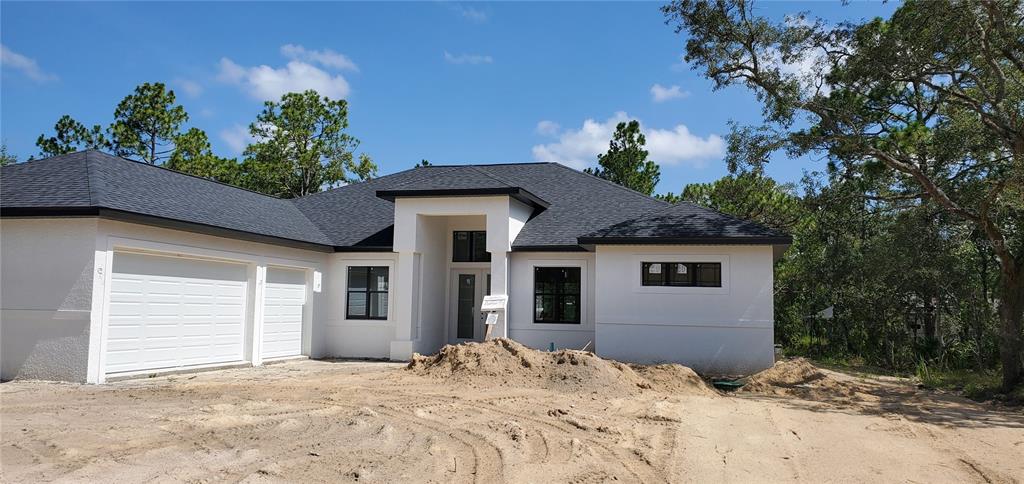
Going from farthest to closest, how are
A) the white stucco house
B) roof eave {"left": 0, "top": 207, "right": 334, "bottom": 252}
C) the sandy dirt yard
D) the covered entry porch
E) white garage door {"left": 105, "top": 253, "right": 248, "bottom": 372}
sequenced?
the covered entry porch
white garage door {"left": 105, "top": 253, "right": 248, "bottom": 372}
the white stucco house
roof eave {"left": 0, "top": 207, "right": 334, "bottom": 252}
the sandy dirt yard

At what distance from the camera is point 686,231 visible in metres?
14.8

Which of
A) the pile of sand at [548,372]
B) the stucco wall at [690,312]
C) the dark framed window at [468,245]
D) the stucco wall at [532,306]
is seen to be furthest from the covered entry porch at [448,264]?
the pile of sand at [548,372]

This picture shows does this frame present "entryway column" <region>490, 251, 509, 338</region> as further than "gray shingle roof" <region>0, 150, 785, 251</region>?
Yes

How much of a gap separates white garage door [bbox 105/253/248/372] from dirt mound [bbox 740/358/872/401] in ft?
35.1

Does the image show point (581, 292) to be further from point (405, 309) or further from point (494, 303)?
point (405, 309)

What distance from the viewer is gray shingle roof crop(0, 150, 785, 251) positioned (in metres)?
12.2

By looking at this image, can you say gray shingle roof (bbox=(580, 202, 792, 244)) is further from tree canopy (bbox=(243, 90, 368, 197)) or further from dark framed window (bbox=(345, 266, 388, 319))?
tree canopy (bbox=(243, 90, 368, 197))

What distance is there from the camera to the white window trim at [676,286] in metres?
14.7

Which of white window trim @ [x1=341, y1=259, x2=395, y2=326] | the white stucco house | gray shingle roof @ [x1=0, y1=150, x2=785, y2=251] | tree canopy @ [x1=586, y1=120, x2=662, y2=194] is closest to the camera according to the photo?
the white stucco house

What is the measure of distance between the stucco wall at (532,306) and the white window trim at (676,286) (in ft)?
4.75

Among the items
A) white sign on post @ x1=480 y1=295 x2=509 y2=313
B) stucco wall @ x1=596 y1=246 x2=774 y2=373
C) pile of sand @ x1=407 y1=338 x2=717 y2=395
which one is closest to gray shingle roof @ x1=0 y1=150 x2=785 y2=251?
stucco wall @ x1=596 y1=246 x2=774 y2=373

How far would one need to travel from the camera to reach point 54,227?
454 inches

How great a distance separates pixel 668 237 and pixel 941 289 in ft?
25.4

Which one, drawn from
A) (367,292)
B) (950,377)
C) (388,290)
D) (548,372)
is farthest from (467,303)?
(950,377)
